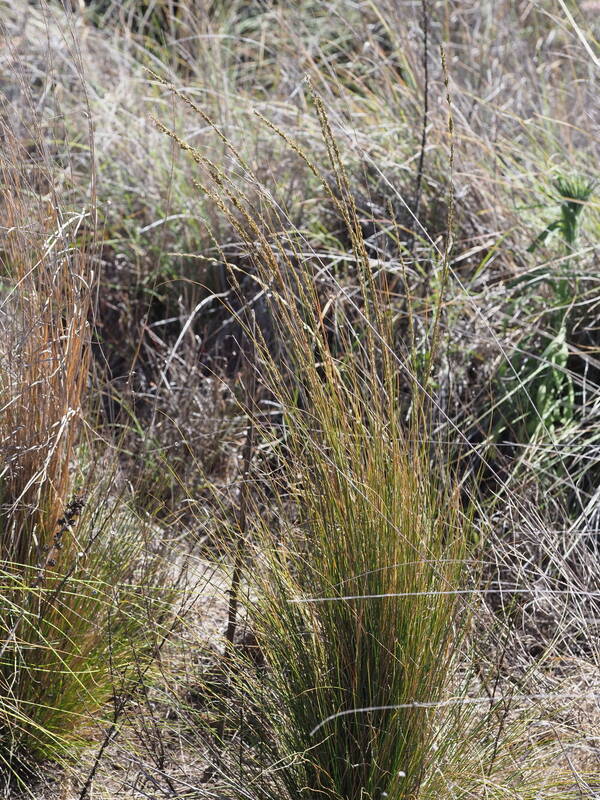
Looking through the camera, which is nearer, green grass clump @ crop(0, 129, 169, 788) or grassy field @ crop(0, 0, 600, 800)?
grassy field @ crop(0, 0, 600, 800)

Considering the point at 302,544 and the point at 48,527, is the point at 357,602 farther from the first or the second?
the point at 48,527

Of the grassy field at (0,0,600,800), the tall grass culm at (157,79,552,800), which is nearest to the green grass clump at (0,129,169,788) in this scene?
the grassy field at (0,0,600,800)

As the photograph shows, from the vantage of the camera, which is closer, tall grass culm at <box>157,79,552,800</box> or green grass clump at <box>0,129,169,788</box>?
tall grass culm at <box>157,79,552,800</box>

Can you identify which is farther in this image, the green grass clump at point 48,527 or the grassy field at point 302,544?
the green grass clump at point 48,527

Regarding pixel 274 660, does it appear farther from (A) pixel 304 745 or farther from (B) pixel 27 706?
(B) pixel 27 706

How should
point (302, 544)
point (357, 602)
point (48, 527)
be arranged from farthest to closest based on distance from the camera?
point (48, 527), point (302, 544), point (357, 602)

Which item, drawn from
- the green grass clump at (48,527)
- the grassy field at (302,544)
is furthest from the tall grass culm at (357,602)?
the green grass clump at (48,527)

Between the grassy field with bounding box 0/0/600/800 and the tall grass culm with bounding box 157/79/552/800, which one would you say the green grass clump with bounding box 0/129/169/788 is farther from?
the tall grass culm with bounding box 157/79/552/800

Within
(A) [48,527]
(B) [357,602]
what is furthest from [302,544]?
(A) [48,527]

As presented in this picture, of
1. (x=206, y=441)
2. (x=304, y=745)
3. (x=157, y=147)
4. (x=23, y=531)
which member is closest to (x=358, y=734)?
(x=304, y=745)

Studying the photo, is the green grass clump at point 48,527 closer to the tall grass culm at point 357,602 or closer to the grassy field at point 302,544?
the grassy field at point 302,544

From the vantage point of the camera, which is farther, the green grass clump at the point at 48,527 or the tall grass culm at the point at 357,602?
the green grass clump at the point at 48,527

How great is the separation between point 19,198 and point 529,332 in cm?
166

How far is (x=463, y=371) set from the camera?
317 cm
